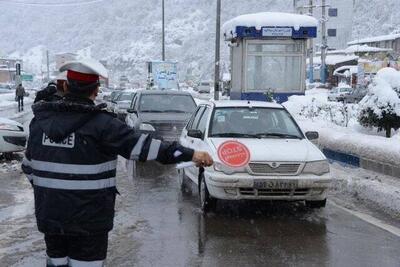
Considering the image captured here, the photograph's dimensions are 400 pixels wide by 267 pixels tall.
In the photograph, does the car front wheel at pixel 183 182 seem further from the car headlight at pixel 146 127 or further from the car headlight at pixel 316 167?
the car headlight at pixel 146 127

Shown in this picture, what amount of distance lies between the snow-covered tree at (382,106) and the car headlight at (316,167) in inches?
177

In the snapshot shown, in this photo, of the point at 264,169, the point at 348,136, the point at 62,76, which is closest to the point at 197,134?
the point at 264,169

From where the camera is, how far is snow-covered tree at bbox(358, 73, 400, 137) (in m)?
11.6

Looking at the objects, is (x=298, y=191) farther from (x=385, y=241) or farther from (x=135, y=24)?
(x=135, y=24)

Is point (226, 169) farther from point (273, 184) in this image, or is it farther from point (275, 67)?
point (275, 67)

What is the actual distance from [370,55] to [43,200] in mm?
75436

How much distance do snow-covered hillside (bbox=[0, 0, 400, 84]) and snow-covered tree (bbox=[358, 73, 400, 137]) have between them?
14227 centimetres

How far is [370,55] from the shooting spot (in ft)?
246

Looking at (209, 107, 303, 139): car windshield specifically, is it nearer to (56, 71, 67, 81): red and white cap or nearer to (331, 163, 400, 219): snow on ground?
(331, 163, 400, 219): snow on ground

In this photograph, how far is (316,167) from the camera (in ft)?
25.0

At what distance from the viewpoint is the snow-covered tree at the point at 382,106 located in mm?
11641

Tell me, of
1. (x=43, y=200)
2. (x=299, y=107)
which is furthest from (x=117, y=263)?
(x=299, y=107)

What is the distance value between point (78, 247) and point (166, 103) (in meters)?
11.8

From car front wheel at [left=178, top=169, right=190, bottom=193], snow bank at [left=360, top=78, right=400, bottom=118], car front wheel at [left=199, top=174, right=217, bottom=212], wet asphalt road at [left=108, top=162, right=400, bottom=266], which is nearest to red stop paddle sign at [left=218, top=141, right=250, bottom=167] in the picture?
wet asphalt road at [left=108, top=162, right=400, bottom=266]
